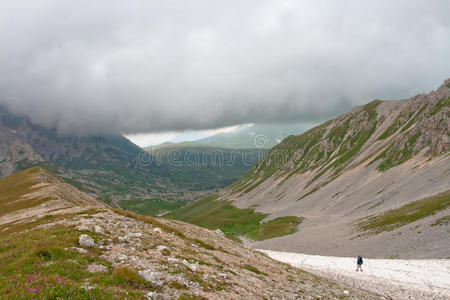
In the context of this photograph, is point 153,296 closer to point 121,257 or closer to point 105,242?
point 121,257

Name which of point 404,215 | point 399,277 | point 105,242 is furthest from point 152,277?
point 404,215

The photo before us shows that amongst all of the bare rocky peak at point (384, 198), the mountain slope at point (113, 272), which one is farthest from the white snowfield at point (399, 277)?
the mountain slope at point (113, 272)

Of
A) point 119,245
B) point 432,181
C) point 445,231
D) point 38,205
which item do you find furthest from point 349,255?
point 38,205

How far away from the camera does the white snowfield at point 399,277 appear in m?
36.9

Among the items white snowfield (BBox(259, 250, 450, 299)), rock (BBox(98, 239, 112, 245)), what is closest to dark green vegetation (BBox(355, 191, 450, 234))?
white snowfield (BBox(259, 250, 450, 299))

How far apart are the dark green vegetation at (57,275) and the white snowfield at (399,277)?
35263 mm

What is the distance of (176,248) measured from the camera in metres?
28.8

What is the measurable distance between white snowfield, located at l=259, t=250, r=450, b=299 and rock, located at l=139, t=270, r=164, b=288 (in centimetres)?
3251

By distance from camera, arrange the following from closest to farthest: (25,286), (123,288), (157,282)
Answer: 1. (25,286)
2. (123,288)
3. (157,282)

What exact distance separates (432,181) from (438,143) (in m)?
48.6

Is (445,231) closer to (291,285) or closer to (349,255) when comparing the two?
(349,255)

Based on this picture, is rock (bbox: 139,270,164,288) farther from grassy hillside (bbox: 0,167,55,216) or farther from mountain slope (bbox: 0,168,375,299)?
grassy hillside (bbox: 0,167,55,216)

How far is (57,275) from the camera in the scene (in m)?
14.7

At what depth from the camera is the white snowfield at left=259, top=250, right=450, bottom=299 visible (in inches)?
1453
